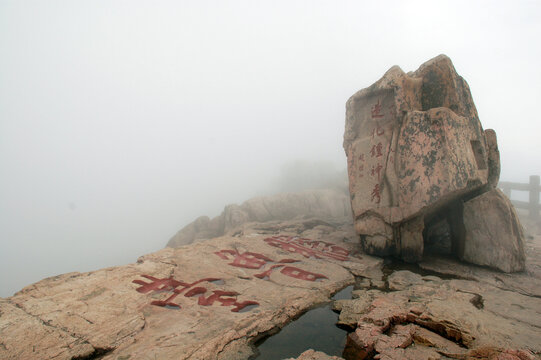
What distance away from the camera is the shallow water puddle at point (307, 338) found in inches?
95.8

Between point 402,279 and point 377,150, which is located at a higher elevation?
point 377,150

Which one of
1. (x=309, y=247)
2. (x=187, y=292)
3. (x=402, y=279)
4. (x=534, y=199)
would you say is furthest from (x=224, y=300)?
(x=534, y=199)

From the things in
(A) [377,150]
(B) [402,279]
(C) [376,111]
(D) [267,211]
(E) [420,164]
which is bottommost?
(D) [267,211]

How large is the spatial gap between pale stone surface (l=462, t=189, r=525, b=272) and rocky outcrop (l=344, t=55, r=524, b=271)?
0.6 inches

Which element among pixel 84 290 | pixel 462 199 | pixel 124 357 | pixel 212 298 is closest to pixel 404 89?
pixel 462 199

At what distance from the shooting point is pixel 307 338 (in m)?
2.66

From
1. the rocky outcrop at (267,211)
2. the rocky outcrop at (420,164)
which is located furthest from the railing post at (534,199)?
the rocky outcrop at (420,164)

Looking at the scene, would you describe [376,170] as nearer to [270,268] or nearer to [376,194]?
[376,194]

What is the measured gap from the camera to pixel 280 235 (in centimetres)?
663

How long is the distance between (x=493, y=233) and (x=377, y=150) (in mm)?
2097

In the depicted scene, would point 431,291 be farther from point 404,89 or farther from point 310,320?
point 404,89

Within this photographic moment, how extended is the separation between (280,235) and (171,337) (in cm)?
427

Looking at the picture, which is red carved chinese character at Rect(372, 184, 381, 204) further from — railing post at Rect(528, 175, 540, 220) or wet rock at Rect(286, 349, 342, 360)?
railing post at Rect(528, 175, 540, 220)

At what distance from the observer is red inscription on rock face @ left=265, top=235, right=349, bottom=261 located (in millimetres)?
5145
